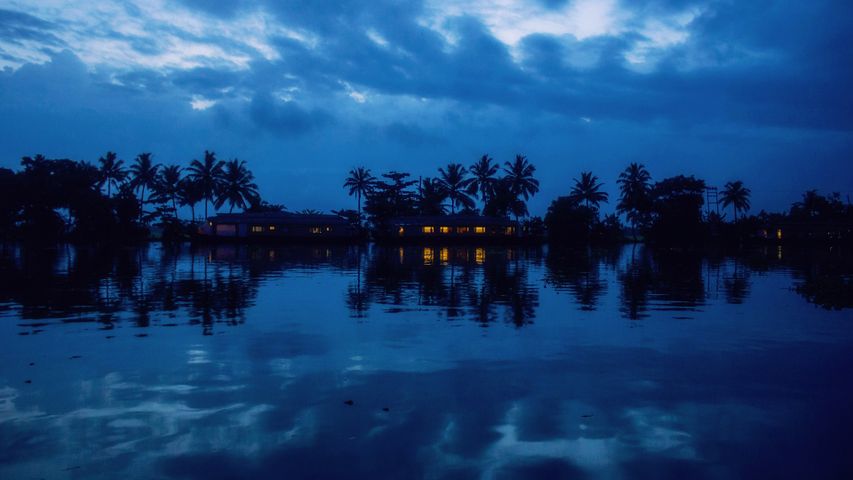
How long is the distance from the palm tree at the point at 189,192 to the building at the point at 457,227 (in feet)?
77.7

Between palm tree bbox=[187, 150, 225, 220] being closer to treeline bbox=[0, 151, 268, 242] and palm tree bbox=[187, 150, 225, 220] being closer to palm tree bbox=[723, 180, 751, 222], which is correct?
treeline bbox=[0, 151, 268, 242]

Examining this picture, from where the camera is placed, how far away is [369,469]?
5.55 m

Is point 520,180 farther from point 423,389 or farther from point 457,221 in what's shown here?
point 423,389

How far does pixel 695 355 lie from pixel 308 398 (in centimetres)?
612

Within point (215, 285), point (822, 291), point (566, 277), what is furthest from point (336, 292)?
point (822, 291)

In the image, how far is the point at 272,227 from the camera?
74.2 m

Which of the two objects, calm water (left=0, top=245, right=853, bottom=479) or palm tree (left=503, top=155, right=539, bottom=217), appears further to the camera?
palm tree (left=503, top=155, right=539, bottom=217)

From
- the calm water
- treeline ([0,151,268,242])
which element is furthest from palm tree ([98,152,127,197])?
the calm water

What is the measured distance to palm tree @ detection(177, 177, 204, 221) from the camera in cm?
8100

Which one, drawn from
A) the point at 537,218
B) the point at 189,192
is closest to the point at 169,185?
the point at 189,192

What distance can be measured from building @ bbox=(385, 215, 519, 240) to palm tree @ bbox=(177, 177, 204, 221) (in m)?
23.7

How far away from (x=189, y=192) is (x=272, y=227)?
1469cm

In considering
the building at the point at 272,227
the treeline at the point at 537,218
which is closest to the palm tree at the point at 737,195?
the treeline at the point at 537,218

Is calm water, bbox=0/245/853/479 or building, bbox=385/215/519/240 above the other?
building, bbox=385/215/519/240
